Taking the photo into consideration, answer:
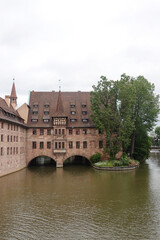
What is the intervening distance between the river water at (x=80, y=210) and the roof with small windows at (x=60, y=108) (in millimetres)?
23884

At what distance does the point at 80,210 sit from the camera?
22828 millimetres

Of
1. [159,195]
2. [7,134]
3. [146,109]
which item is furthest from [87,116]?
[159,195]

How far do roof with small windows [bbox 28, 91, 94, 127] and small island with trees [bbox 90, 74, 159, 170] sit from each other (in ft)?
21.5

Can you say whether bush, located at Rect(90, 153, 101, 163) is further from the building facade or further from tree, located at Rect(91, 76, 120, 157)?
the building facade

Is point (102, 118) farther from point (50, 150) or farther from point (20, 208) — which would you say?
point (20, 208)

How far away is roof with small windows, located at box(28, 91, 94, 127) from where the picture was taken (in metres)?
58.3

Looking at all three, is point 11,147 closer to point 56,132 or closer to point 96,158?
point 56,132

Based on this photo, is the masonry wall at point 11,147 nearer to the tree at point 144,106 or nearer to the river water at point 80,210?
the river water at point 80,210

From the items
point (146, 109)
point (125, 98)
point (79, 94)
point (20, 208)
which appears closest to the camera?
point (20, 208)

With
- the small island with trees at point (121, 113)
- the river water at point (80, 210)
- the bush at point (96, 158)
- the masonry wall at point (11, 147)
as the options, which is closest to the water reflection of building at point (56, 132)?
the masonry wall at point (11, 147)

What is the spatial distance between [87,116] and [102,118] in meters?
9.35

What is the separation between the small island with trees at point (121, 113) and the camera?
50969mm

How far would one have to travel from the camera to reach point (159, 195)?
2761cm

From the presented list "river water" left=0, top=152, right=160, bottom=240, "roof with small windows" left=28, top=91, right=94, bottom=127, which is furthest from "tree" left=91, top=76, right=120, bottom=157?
"river water" left=0, top=152, right=160, bottom=240
